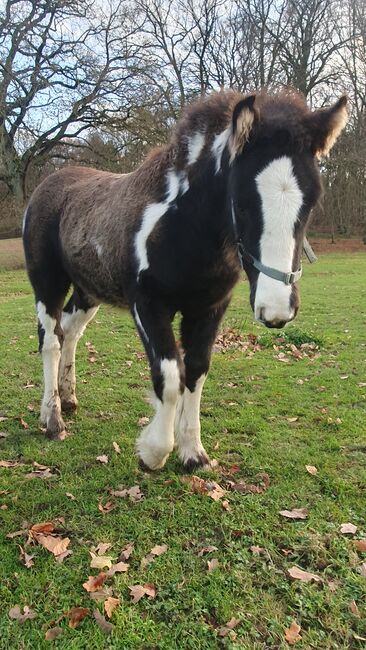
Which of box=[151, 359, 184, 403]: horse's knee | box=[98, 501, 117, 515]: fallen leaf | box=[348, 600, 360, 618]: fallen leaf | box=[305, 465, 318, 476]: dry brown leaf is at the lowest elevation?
box=[348, 600, 360, 618]: fallen leaf

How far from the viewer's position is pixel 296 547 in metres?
2.78

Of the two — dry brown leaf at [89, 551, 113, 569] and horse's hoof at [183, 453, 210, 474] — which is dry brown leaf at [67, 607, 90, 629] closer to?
dry brown leaf at [89, 551, 113, 569]

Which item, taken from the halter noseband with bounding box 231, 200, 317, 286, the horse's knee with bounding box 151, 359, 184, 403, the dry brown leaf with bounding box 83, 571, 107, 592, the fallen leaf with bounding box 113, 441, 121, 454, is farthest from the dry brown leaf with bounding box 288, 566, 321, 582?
the fallen leaf with bounding box 113, 441, 121, 454

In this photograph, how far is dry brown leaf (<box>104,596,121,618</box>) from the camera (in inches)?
91.9

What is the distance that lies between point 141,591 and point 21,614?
58cm

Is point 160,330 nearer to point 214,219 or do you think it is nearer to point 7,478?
point 214,219

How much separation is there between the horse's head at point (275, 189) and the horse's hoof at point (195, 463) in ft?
4.97

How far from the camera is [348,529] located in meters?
2.93

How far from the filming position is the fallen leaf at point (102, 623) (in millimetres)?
2252

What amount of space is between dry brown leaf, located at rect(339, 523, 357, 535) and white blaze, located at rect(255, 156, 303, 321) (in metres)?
1.39

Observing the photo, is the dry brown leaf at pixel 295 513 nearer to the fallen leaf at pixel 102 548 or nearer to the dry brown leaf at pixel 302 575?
the dry brown leaf at pixel 302 575

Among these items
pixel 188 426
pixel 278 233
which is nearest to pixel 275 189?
pixel 278 233

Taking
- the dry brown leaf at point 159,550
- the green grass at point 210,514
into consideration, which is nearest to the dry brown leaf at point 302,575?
the green grass at point 210,514

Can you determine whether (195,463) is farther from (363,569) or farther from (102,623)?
(102,623)
